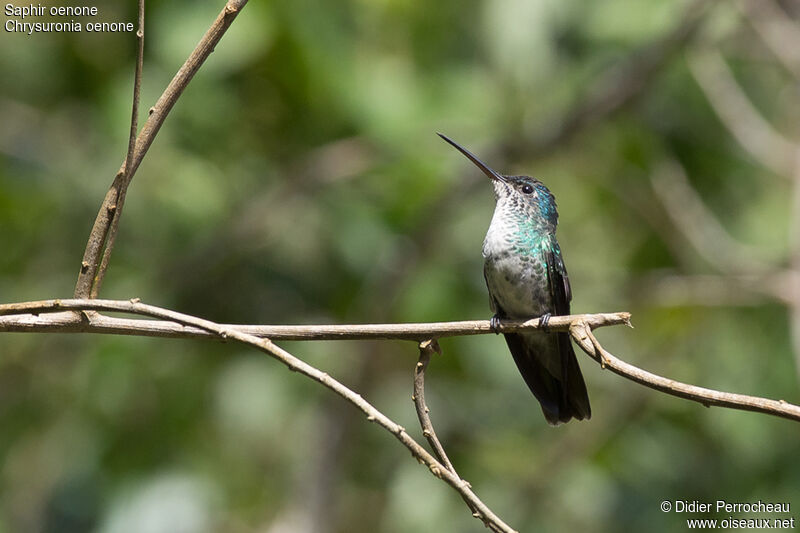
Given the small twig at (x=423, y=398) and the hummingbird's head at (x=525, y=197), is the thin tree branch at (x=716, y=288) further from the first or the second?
the small twig at (x=423, y=398)

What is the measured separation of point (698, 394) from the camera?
1640mm

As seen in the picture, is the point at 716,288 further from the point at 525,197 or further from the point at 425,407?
the point at 425,407

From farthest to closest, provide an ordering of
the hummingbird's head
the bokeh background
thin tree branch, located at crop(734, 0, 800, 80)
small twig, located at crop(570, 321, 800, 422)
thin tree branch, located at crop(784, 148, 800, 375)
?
thin tree branch, located at crop(734, 0, 800, 80)
thin tree branch, located at crop(784, 148, 800, 375)
the bokeh background
the hummingbird's head
small twig, located at crop(570, 321, 800, 422)

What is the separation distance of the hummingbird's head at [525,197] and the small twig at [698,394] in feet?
6.53

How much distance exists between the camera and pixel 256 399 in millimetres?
4992

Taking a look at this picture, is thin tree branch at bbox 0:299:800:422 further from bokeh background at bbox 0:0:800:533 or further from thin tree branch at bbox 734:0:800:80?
thin tree branch at bbox 734:0:800:80

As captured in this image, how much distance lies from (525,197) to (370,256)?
155 centimetres

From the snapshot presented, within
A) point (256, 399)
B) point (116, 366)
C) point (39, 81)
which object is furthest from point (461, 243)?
point (39, 81)

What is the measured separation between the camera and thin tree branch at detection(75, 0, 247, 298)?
173 cm

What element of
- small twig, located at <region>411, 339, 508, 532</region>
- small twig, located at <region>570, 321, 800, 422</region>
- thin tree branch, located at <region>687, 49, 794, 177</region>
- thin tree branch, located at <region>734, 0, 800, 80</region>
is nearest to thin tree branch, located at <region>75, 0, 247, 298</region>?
small twig, located at <region>411, 339, 508, 532</region>

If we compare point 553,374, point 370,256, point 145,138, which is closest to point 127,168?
point 145,138

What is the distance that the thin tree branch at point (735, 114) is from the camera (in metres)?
5.36

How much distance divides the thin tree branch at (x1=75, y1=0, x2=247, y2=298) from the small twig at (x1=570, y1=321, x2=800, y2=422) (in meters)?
0.95

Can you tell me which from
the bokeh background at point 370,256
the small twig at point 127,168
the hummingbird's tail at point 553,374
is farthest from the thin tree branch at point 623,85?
the small twig at point 127,168
